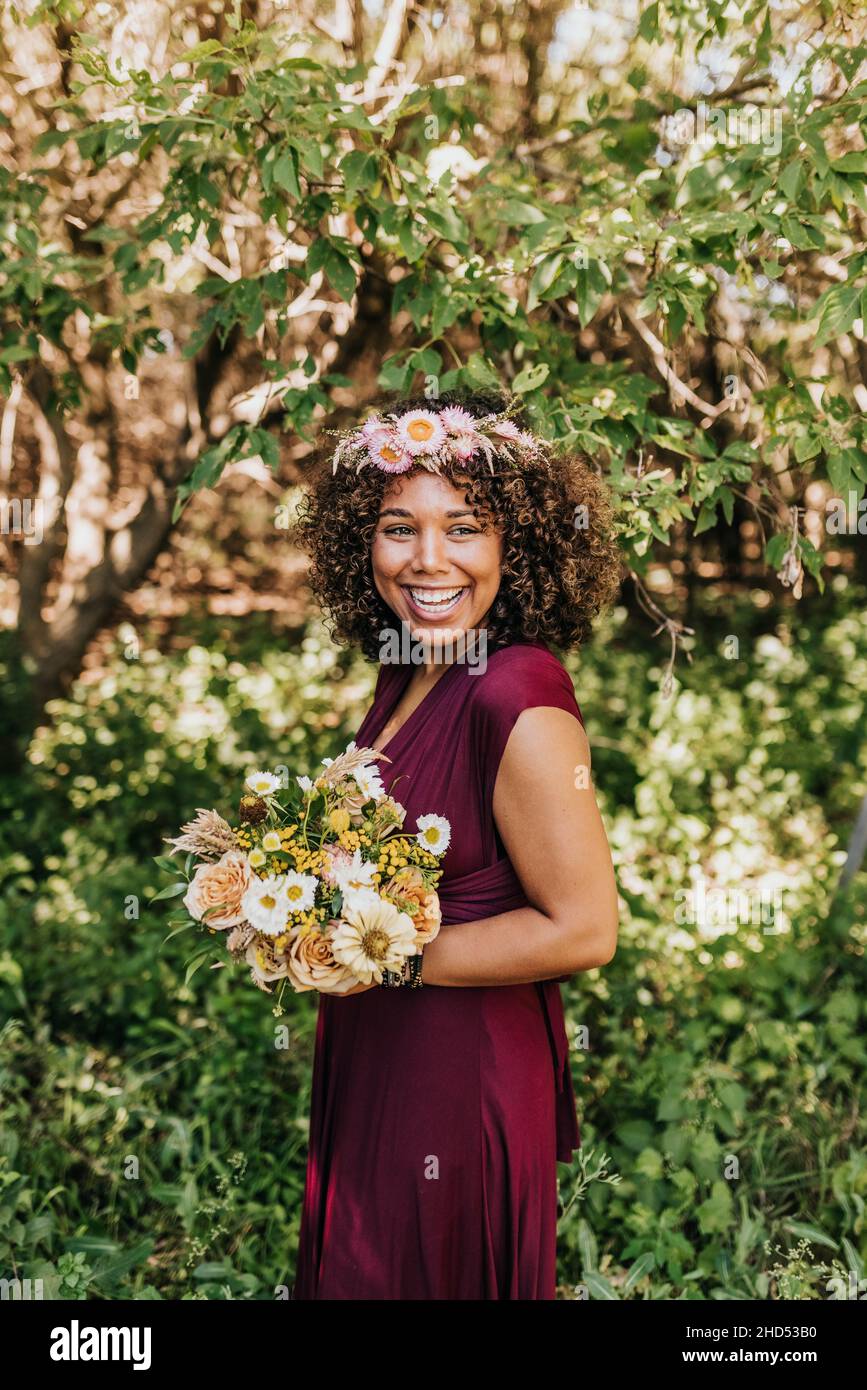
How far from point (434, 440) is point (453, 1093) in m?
1.03

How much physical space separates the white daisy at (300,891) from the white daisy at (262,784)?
6.3 inches

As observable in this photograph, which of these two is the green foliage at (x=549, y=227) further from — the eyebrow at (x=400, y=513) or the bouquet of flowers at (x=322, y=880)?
the bouquet of flowers at (x=322, y=880)

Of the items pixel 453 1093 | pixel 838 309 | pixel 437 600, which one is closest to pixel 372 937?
pixel 453 1093

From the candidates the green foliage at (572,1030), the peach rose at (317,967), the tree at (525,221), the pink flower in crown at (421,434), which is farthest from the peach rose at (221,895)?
the green foliage at (572,1030)

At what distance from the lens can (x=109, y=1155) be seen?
3250mm

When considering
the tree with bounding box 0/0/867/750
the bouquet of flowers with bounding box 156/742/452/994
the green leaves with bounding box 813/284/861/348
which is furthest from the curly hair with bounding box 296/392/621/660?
the green leaves with bounding box 813/284/861/348

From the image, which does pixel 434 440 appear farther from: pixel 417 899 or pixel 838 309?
pixel 838 309

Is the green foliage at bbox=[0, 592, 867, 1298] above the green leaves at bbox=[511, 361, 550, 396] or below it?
below

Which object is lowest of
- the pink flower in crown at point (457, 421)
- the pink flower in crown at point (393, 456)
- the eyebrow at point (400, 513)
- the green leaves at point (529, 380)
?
the eyebrow at point (400, 513)

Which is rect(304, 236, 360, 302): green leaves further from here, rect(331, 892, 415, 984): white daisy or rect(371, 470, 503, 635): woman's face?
rect(331, 892, 415, 984): white daisy

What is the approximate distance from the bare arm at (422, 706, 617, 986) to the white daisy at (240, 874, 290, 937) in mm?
264

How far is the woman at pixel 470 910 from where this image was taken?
1.72 m

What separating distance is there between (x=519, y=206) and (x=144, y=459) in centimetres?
530

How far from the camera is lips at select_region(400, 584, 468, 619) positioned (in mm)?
1868
